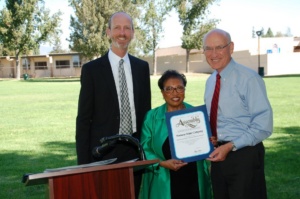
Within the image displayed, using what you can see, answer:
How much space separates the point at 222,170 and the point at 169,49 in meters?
83.1

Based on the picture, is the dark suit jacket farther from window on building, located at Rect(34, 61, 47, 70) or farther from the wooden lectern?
window on building, located at Rect(34, 61, 47, 70)

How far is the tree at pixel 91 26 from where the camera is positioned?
61.6 metres

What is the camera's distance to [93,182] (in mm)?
2588

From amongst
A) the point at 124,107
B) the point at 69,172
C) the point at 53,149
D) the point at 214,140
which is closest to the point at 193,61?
the point at 53,149

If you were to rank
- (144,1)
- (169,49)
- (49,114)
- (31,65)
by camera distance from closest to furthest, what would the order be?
(49,114)
(144,1)
(31,65)
(169,49)

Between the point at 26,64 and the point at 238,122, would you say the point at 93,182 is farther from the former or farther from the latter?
the point at 26,64

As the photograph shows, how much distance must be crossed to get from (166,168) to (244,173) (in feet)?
2.18

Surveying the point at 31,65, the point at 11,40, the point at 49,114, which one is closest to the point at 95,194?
the point at 49,114

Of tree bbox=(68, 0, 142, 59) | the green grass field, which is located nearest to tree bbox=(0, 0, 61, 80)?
tree bbox=(68, 0, 142, 59)

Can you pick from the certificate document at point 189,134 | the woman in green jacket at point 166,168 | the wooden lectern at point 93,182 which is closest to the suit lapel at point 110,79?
the woman in green jacket at point 166,168

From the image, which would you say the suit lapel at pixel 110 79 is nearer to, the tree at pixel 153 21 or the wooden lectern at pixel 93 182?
the wooden lectern at pixel 93 182

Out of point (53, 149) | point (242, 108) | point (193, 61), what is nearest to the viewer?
point (242, 108)

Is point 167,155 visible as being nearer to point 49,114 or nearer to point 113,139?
point 113,139

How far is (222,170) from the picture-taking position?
3.67 meters
